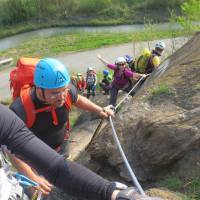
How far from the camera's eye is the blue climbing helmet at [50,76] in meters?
4.11

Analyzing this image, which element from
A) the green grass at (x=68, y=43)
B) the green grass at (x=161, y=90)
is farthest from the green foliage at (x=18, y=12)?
the green grass at (x=161, y=90)

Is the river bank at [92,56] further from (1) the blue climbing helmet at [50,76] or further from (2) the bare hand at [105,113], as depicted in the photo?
(1) the blue climbing helmet at [50,76]

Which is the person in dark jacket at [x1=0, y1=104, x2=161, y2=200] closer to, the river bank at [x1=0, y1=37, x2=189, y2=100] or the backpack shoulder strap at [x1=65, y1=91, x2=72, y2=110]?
the backpack shoulder strap at [x1=65, y1=91, x2=72, y2=110]

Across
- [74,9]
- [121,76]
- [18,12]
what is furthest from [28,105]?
[74,9]

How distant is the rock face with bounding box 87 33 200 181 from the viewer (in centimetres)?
488

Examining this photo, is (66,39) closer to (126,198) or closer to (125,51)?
(125,51)

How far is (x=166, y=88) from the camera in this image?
5930 millimetres

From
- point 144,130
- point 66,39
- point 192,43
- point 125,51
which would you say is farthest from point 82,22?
point 144,130

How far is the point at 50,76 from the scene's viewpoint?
4105 millimetres

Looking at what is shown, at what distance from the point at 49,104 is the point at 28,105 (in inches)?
10.1

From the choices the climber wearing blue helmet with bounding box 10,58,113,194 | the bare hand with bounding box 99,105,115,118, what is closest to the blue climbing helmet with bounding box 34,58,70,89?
the climber wearing blue helmet with bounding box 10,58,113,194

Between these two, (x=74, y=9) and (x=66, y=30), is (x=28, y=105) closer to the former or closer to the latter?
(x=66, y=30)

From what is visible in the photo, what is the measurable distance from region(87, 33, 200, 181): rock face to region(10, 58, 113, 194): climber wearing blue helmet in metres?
0.62

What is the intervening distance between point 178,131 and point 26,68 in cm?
177
